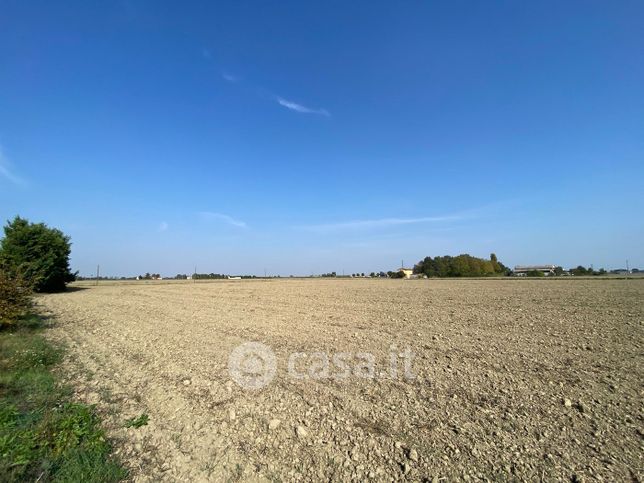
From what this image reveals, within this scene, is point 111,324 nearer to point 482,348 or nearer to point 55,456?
point 55,456

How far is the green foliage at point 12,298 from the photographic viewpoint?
1346cm

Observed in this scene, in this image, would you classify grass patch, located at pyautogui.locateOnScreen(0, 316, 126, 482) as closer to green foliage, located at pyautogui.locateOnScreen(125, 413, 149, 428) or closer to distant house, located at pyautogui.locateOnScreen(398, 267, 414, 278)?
green foliage, located at pyautogui.locateOnScreen(125, 413, 149, 428)

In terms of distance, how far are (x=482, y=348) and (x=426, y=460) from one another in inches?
236

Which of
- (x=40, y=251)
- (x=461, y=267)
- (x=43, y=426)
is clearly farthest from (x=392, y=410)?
(x=461, y=267)

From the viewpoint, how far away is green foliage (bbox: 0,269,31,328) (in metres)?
13.5

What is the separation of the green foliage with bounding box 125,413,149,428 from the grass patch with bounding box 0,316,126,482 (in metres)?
0.39

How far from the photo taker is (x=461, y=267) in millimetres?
122125

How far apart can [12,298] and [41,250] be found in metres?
38.0

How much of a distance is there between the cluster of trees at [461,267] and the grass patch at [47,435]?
125449 millimetres

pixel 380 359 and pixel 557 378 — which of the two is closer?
pixel 557 378

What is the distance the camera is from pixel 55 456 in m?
4.53

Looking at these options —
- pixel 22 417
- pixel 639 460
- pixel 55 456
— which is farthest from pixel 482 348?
pixel 22 417

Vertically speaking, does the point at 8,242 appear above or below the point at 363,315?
above

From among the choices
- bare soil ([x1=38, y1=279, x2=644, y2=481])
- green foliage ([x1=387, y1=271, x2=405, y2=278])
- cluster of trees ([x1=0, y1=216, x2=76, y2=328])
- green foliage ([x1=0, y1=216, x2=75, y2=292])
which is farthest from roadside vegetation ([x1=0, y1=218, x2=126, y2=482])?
green foliage ([x1=387, y1=271, x2=405, y2=278])
